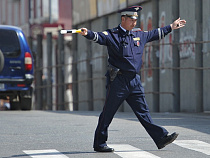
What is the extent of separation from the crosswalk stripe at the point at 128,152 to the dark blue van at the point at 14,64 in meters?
8.59

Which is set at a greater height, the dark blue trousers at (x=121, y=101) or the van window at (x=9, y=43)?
the van window at (x=9, y=43)

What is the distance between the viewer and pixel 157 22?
22203 millimetres

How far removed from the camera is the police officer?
1000 cm

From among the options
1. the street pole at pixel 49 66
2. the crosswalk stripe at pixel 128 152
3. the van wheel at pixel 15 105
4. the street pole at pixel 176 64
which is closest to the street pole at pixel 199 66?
the street pole at pixel 176 64

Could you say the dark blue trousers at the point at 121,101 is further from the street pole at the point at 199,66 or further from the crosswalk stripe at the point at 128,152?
the street pole at the point at 199,66

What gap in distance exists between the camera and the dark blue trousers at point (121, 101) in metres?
10.1

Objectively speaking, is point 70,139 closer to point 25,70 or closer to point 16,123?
point 16,123

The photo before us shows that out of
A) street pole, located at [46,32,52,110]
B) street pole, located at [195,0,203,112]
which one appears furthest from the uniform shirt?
street pole, located at [46,32,52,110]

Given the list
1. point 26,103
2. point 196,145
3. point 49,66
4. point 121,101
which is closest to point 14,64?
point 26,103

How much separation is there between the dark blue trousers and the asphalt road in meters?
0.22

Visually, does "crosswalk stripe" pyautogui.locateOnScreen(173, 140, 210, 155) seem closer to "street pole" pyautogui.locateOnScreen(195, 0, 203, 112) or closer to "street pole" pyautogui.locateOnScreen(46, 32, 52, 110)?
"street pole" pyautogui.locateOnScreen(195, 0, 203, 112)

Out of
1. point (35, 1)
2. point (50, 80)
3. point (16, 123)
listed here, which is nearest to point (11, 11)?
point (35, 1)

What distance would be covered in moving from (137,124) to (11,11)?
39835 mm

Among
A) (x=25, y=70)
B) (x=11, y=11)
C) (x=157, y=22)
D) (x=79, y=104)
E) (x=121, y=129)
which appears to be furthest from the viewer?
(x=11, y=11)
